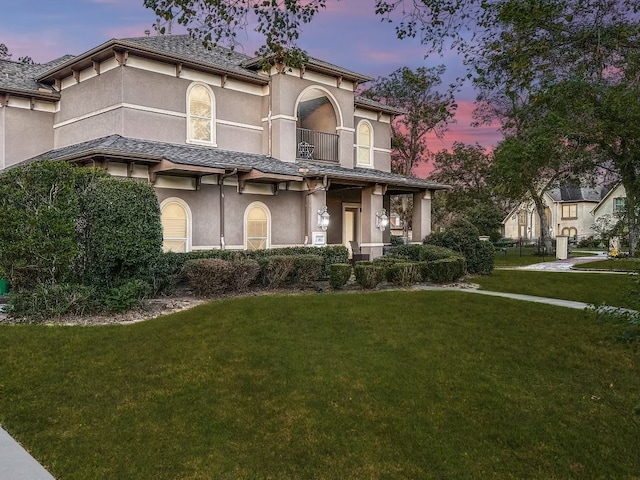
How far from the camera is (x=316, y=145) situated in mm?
21391

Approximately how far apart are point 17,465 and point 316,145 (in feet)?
59.1

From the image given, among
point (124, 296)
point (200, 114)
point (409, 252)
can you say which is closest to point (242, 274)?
point (124, 296)

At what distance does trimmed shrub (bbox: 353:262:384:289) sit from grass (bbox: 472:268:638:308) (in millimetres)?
3779

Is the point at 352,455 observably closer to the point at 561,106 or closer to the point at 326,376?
the point at 326,376

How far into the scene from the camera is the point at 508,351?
8.34 m

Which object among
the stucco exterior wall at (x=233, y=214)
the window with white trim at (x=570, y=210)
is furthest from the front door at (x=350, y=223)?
the window with white trim at (x=570, y=210)

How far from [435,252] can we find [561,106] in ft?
27.3

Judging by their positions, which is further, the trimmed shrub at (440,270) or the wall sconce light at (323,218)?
the wall sconce light at (323,218)

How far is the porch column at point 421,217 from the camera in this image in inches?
931

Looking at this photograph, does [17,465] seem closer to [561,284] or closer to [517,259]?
[561,284]

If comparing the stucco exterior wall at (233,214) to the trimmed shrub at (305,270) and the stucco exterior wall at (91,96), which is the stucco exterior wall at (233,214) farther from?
the trimmed shrub at (305,270)

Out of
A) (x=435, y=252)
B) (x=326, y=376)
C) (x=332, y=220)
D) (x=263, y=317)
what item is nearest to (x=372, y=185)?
(x=332, y=220)

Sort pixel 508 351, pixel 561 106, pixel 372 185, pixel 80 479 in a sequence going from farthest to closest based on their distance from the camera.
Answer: pixel 372 185 < pixel 561 106 < pixel 508 351 < pixel 80 479

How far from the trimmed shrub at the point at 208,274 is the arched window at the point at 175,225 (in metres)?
3.50
